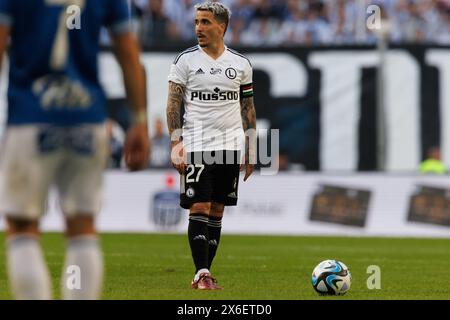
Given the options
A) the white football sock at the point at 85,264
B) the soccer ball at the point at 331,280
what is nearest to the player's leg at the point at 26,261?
the white football sock at the point at 85,264

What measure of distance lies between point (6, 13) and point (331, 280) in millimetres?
4296

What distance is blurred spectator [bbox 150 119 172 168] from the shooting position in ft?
71.3

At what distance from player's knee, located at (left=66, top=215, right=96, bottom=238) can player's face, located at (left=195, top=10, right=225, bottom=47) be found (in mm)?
4408

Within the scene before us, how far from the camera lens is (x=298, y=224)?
2005cm

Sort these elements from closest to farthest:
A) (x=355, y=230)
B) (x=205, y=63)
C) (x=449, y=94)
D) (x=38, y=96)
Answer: (x=38, y=96), (x=205, y=63), (x=355, y=230), (x=449, y=94)

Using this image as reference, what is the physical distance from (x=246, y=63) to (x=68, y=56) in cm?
472

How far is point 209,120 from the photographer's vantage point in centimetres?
988

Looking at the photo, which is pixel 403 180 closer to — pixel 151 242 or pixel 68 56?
pixel 151 242

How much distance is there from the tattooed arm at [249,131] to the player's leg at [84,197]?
459 centimetres

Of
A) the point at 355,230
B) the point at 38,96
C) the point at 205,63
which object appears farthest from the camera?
the point at 355,230

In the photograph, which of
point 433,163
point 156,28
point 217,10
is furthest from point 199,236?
point 156,28

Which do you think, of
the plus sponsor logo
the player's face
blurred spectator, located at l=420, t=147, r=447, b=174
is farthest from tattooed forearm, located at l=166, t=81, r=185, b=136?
blurred spectator, located at l=420, t=147, r=447, b=174
